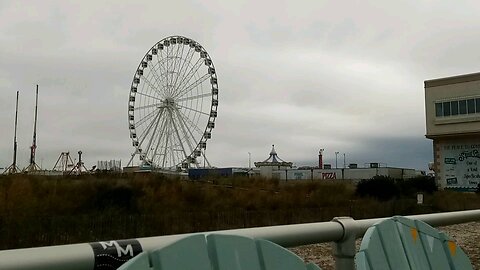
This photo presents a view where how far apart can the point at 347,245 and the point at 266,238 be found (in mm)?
574

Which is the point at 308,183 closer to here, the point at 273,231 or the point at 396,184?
the point at 396,184

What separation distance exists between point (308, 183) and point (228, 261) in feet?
105

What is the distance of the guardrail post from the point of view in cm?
214

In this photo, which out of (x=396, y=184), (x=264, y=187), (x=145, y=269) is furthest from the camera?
(x=396, y=184)

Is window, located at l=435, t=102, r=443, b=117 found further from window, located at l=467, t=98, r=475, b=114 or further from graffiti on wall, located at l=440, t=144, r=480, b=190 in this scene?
graffiti on wall, located at l=440, t=144, r=480, b=190

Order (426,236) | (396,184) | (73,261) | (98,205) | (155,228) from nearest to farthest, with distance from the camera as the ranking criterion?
(73,261) → (426,236) → (155,228) → (98,205) → (396,184)

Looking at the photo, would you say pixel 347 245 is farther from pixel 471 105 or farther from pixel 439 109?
pixel 439 109

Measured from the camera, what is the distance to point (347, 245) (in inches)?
84.9

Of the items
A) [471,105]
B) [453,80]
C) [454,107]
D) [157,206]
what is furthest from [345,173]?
[157,206]

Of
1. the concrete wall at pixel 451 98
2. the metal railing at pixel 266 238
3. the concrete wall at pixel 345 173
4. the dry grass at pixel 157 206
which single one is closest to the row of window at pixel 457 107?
the concrete wall at pixel 451 98

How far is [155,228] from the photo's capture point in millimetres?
14180

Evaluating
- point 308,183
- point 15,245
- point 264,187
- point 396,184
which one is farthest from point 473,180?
point 15,245

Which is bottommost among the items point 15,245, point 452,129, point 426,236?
point 15,245

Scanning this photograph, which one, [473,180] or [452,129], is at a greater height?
[452,129]
